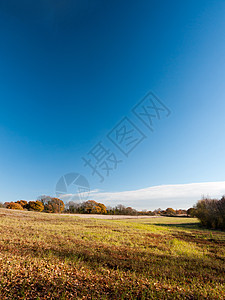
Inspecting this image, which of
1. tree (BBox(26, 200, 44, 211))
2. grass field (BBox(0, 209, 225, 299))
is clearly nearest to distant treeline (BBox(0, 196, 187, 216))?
tree (BBox(26, 200, 44, 211))

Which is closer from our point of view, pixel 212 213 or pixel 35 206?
pixel 212 213

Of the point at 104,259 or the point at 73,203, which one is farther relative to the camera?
the point at 73,203

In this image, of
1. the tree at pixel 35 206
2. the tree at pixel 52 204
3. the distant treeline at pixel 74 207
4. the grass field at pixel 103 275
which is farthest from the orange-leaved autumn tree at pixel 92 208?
the grass field at pixel 103 275

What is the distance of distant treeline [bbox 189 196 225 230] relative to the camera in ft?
89.2

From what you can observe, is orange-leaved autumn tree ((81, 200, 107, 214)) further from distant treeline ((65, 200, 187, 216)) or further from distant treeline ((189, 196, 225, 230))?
distant treeline ((189, 196, 225, 230))

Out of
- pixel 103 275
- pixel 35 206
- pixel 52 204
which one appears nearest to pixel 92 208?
pixel 52 204

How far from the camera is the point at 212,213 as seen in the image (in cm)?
2872

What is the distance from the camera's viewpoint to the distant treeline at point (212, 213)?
27.2 m

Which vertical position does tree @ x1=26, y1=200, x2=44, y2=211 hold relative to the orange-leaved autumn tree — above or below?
above

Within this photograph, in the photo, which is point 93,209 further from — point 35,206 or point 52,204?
point 35,206

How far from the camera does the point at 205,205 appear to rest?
3138cm

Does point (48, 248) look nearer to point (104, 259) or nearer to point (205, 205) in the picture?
point (104, 259)

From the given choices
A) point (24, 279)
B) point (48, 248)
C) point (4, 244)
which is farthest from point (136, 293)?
point (4, 244)

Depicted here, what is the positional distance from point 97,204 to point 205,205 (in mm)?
61459
